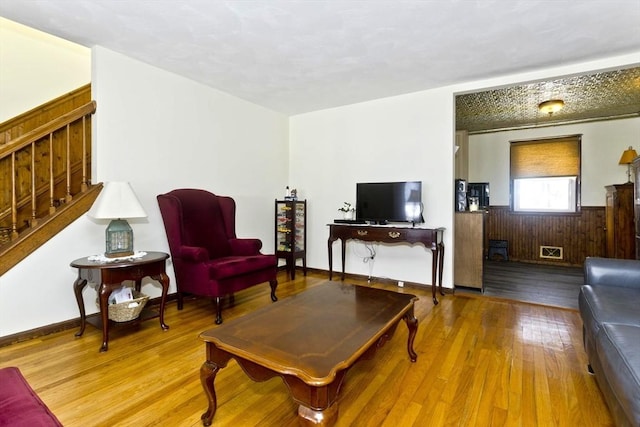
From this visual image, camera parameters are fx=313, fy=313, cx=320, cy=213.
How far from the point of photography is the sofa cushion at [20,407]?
89cm

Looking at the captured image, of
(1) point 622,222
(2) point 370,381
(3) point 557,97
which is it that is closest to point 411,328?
(2) point 370,381

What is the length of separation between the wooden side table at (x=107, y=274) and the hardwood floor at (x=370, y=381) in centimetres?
18

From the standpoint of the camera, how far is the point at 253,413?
1.59 metres

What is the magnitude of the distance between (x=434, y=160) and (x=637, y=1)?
2.03 meters

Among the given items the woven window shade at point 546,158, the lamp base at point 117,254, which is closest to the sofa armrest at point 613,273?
the lamp base at point 117,254

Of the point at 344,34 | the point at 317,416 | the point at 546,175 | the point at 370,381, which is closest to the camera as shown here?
the point at 317,416

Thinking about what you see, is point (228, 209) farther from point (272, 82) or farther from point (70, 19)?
point (70, 19)

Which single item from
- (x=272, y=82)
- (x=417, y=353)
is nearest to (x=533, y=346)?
(x=417, y=353)

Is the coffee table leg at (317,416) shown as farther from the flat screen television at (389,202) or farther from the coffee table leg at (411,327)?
the flat screen television at (389,202)

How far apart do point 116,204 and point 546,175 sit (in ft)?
21.5

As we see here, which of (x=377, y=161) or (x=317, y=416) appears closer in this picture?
(x=317, y=416)

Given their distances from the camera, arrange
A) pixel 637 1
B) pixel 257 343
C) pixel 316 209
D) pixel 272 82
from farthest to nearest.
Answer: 1. pixel 316 209
2. pixel 272 82
3. pixel 637 1
4. pixel 257 343

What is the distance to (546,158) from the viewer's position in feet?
18.6

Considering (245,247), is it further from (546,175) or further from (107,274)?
(546,175)
